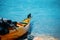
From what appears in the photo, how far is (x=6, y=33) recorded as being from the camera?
4441 mm

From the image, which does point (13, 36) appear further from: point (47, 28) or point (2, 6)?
point (2, 6)

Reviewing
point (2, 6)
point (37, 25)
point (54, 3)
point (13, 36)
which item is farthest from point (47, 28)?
point (54, 3)

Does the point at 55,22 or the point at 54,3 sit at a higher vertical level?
the point at 54,3

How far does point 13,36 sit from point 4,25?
0.45 m

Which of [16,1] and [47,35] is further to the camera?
[16,1]

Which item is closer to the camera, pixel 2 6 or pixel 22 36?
pixel 22 36

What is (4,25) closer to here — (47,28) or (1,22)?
(1,22)

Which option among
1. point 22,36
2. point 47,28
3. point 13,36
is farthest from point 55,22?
point 13,36

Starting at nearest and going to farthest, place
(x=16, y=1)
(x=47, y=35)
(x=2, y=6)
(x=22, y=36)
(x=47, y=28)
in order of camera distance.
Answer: (x=22, y=36), (x=47, y=35), (x=47, y=28), (x=2, y=6), (x=16, y=1)

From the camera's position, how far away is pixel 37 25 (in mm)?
6363

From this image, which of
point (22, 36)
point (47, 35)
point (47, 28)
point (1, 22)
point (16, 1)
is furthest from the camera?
point (16, 1)

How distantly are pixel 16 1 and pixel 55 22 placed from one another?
15.7ft

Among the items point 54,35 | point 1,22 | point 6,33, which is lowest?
point 54,35

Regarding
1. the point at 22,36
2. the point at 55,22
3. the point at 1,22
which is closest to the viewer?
the point at 1,22
